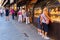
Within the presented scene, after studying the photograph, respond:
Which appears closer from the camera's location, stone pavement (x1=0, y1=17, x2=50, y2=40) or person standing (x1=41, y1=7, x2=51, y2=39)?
person standing (x1=41, y1=7, x2=51, y2=39)

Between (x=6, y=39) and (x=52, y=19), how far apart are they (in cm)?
262

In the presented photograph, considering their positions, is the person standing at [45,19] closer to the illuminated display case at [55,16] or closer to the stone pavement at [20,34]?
the illuminated display case at [55,16]

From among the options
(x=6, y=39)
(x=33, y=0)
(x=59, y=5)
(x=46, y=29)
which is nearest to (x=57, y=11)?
(x=59, y=5)

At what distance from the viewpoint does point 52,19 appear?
10922mm

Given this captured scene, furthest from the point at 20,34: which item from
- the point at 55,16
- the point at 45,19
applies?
the point at 55,16

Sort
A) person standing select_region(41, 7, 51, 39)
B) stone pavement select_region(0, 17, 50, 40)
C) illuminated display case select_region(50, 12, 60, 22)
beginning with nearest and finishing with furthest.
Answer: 1. illuminated display case select_region(50, 12, 60, 22)
2. person standing select_region(41, 7, 51, 39)
3. stone pavement select_region(0, 17, 50, 40)

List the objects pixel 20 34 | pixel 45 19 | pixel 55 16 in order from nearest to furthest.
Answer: pixel 55 16 < pixel 45 19 < pixel 20 34

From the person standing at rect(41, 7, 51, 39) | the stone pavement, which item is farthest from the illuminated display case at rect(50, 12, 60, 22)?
the stone pavement

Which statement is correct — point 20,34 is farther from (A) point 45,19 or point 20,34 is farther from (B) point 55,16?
(B) point 55,16

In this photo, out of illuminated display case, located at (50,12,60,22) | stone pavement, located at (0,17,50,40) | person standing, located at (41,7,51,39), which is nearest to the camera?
illuminated display case, located at (50,12,60,22)

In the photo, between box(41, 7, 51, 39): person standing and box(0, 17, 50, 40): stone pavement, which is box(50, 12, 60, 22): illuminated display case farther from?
box(0, 17, 50, 40): stone pavement

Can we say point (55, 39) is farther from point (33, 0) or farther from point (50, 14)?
point (33, 0)

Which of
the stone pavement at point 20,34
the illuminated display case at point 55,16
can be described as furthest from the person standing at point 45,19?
the stone pavement at point 20,34

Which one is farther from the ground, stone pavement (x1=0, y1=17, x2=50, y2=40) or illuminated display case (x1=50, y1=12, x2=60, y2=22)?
illuminated display case (x1=50, y1=12, x2=60, y2=22)
